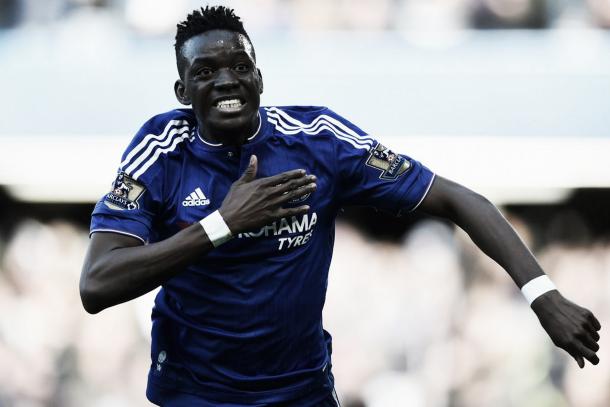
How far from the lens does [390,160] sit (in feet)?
13.3

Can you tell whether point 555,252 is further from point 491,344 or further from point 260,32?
point 260,32

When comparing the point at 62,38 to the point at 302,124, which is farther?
the point at 62,38

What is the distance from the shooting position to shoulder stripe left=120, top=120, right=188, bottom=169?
12.6 feet

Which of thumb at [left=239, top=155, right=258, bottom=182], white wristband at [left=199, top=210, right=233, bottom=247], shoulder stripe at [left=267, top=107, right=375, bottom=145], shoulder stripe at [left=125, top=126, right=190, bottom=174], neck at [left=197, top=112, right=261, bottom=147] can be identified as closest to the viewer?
white wristband at [left=199, top=210, right=233, bottom=247]

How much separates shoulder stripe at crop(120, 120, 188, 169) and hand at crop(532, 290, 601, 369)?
1370mm

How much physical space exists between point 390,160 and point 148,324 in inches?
232

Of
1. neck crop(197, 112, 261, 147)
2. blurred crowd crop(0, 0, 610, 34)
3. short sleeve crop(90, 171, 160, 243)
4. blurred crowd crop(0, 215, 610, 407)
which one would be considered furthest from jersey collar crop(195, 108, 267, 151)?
blurred crowd crop(0, 215, 610, 407)

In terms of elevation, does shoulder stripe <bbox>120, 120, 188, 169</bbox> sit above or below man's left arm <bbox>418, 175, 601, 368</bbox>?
above

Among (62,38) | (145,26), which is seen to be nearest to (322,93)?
(145,26)

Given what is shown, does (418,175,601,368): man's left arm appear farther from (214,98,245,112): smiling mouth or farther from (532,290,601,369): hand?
(214,98,245,112): smiling mouth

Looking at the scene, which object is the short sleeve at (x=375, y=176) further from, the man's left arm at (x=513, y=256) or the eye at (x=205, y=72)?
the eye at (x=205, y=72)

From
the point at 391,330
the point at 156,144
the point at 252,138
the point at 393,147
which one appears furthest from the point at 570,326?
the point at 391,330

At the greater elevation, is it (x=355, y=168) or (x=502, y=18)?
A: (x=355, y=168)

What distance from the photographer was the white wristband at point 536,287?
3.77 m
